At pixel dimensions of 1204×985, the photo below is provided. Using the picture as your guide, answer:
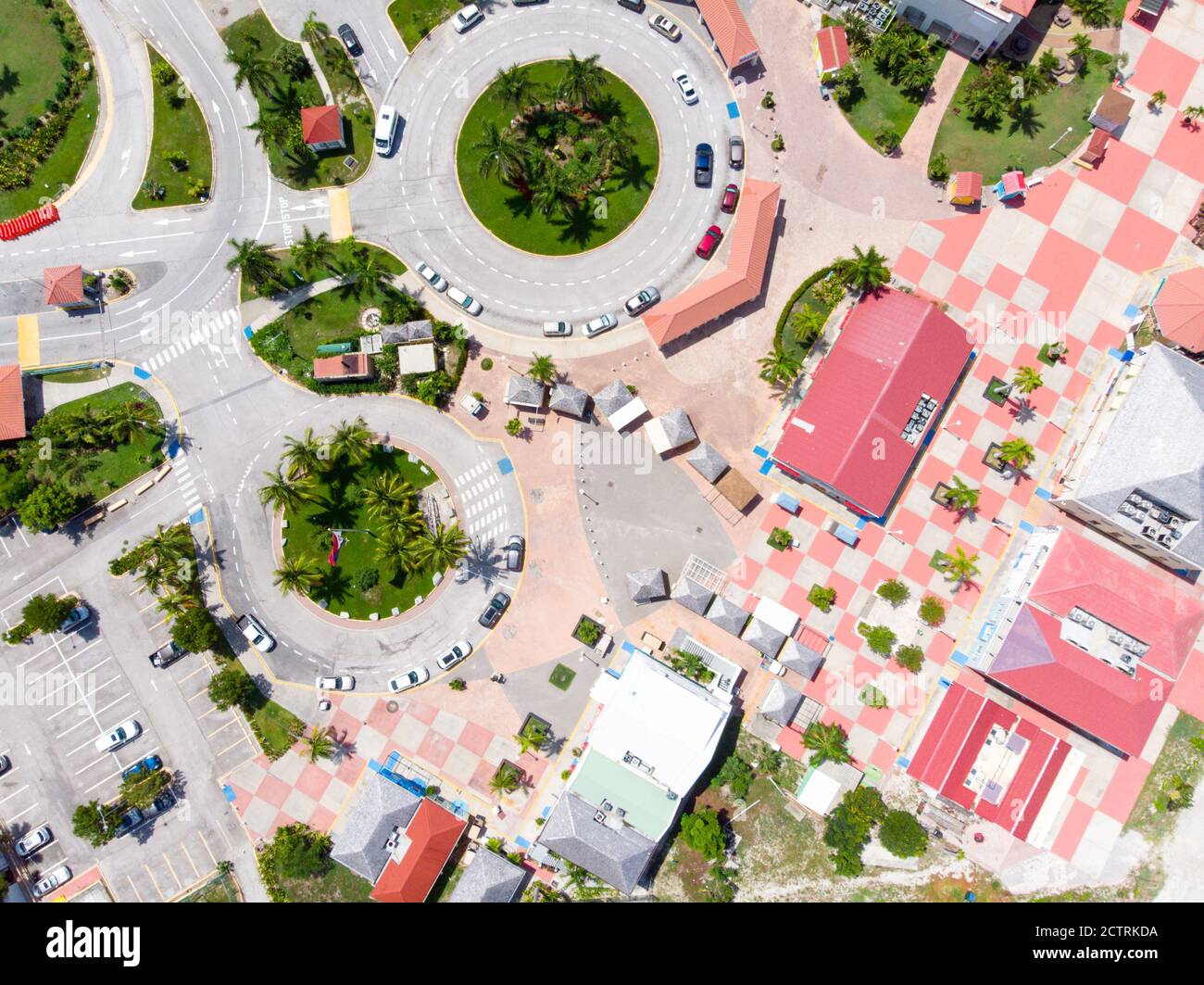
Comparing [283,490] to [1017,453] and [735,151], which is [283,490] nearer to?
[735,151]

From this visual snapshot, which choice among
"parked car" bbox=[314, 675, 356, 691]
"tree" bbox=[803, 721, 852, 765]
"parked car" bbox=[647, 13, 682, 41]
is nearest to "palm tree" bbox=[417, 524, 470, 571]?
"parked car" bbox=[314, 675, 356, 691]

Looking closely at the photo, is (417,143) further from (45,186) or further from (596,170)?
(45,186)

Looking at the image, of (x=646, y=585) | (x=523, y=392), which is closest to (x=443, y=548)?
(x=523, y=392)

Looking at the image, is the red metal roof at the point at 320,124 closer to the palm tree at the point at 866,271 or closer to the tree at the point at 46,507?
the tree at the point at 46,507

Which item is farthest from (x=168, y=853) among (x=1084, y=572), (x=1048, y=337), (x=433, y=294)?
(x=1048, y=337)

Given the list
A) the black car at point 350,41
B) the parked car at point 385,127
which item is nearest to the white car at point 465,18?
the black car at point 350,41

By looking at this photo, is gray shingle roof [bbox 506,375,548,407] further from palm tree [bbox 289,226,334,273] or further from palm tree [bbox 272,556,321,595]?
palm tree [bbox 272,556,321,595]
